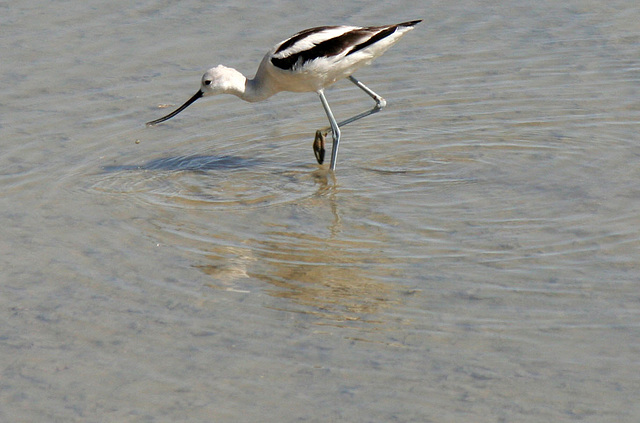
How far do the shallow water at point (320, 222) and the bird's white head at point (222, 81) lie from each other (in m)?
0.53

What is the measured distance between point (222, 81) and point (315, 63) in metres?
0.77

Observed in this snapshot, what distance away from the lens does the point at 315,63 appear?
7082 millimetres

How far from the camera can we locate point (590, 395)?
438 centimetres

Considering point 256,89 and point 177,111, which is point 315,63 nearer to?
point 256,89


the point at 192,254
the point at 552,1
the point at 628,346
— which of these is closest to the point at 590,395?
the point at 628,346

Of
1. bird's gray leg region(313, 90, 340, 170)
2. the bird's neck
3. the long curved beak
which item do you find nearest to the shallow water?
bird's gray leg region(313, 90, 340, 170)

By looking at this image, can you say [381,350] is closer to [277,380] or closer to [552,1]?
[277,380]

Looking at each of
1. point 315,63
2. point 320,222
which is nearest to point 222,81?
point 315,63

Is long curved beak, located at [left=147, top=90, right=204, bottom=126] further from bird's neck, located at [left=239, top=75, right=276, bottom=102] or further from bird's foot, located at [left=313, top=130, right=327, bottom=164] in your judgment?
bird's foot, located at [left=313, top=130, right=327, bottom=164]

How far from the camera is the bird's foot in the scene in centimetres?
755

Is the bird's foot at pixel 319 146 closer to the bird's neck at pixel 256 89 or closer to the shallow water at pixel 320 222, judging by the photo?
the shallow water at pixel 320 222

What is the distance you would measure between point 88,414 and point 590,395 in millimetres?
2166

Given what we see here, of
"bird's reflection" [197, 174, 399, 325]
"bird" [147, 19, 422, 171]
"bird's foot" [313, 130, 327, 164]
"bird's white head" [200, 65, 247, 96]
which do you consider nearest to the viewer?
"bird's reflection" [197, 174, 399, 325]

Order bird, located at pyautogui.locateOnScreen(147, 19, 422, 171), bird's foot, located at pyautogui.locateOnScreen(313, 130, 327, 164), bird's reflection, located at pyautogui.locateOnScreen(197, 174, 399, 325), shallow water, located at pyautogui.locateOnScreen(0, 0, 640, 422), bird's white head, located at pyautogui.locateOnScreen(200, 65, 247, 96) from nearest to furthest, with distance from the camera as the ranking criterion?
shallow water, located at pyautogui.locateOnScreen(0, 0, 640, 422) → bird's reflection, located at pyautogui.locateOnScreen(197, 174, 399, 325) → bird, located at pyautogui.locateOnScreen(147, 19, 422, 171) → bird's white head, located at pyautogui.locateOnScreen(200, 65, 247, 96) → bird's foot, located at pyautogui.locateOnScreen(313, 130, 327, 164)
